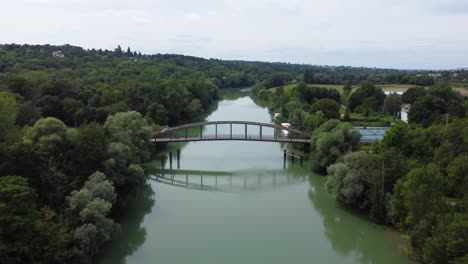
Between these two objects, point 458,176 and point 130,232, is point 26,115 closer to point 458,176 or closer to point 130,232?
point 130,232

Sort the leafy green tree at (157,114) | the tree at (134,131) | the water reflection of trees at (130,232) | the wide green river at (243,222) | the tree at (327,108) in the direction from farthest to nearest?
the tree at (327,108) → the leafy green tree at (157,114) → the tree at (134,131) → the wide green river at (243,222) → the water reflection of trees at (130,232)

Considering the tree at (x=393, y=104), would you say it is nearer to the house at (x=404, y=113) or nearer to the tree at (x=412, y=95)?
the tree at (x=412, y=95)

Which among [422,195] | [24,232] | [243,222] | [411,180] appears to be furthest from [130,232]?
[422,195]

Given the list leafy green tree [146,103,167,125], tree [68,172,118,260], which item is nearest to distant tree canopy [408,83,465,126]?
leafy green tree [146,103,167,125]

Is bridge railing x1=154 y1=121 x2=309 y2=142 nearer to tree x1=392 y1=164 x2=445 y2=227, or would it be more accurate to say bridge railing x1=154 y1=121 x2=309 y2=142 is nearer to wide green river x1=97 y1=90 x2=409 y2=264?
wide green river x1=97 y1=90 x2=409 y2=264

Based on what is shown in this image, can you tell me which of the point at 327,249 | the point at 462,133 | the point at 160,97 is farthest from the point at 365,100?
the point at 327,249

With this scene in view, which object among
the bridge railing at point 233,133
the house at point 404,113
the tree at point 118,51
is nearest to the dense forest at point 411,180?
the bridge railing at point 233,133

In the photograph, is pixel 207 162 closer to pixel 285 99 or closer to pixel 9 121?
pixel 9 121
